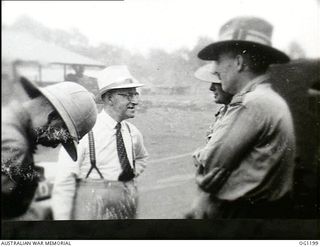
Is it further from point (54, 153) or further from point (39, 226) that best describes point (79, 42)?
point (39, 226)

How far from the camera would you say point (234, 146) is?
3385 mm

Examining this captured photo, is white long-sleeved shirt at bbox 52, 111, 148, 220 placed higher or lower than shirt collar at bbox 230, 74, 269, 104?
lower

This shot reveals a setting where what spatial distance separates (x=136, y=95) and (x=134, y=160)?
55 centimetres

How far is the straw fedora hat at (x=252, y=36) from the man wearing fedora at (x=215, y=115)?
0.27 m

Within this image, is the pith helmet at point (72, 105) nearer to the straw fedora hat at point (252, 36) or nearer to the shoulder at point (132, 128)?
the shoulder at point (132, 128)

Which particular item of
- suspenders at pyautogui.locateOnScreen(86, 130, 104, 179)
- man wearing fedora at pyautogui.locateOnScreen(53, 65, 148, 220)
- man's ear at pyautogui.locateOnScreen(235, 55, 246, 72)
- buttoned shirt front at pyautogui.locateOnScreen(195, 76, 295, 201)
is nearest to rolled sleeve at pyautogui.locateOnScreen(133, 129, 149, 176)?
man wearing fedora at pyautogui.locateOnScreen(53, 65, 148, 220)

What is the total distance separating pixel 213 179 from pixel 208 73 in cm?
88

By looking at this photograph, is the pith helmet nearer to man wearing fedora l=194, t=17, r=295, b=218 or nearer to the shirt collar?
man wearing fedora l=194, t=17, r=295, b=218

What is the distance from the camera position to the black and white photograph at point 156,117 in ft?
11.3

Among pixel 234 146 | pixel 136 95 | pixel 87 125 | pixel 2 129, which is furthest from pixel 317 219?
pixel 2 129

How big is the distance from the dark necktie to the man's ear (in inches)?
43.6

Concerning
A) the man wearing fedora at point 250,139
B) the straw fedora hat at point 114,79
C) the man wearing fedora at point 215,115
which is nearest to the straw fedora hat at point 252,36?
the man wearing fedora at point 250,139

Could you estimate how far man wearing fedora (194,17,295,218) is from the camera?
3379 millimetres

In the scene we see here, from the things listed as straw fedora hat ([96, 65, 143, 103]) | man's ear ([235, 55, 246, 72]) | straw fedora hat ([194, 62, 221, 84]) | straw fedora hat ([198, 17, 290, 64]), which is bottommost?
straw fedora hat ([96, 65, 143, 103])
